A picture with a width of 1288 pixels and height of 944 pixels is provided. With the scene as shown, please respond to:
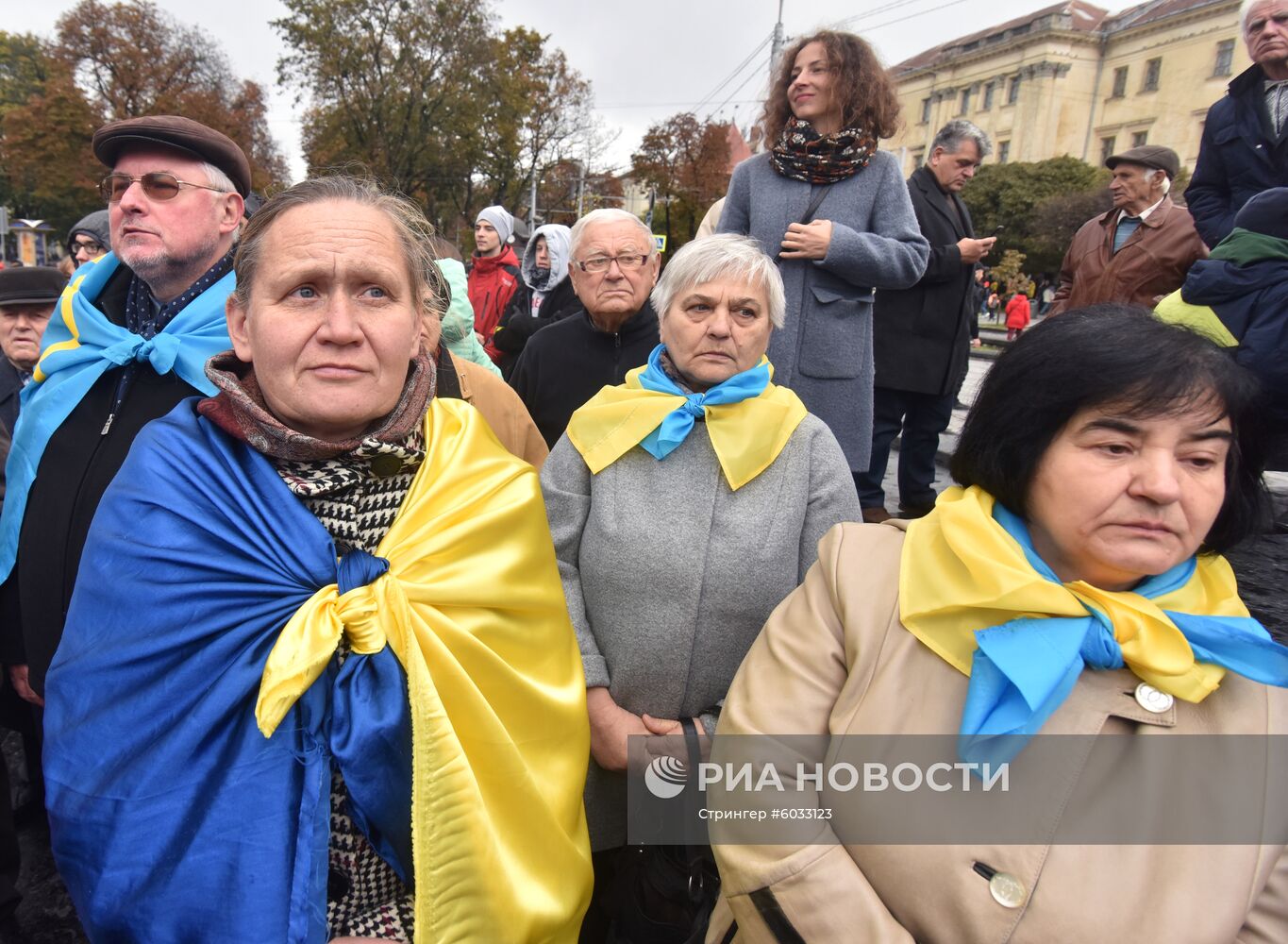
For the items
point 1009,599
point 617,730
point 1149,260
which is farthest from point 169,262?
point 1149,260

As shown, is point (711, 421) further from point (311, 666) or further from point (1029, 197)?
point (1029, 197)

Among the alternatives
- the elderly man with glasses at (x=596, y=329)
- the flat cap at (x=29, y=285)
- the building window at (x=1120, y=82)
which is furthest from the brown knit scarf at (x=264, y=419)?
the building window at (x=1120, y=82)

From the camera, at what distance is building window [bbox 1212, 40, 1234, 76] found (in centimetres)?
5188

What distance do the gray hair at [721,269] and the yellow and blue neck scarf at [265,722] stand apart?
1.07 m

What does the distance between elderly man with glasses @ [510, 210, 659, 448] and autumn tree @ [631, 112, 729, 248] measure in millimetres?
28681

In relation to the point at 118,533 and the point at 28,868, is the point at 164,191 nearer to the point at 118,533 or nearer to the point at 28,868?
the point at 118,533

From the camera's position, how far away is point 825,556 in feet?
5.37

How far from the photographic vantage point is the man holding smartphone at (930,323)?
14.7ft

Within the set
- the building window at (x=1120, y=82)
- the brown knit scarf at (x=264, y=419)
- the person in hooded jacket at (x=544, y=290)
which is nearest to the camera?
the brown knit scarf at (x=264, y=419)

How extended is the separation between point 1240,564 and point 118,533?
16.2 ft

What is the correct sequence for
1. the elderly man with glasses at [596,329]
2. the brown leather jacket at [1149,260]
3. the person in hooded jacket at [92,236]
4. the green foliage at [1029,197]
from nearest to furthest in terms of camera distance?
the elderly man with glasses at [596,329]
the brown leather jacket at [1149,260]
the person in hooded jacket at [92,236]
the green foliage at [1029,197]

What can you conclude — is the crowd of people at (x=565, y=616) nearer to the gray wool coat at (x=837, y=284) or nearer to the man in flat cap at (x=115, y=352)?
the man in flat cap at (x=115, y=352)

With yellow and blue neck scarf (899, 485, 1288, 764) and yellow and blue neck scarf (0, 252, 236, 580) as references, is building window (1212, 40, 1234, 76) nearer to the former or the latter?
yellow and blue neck scarf (899, 485, 1288, 764)

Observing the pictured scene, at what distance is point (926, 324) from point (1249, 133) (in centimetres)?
180
